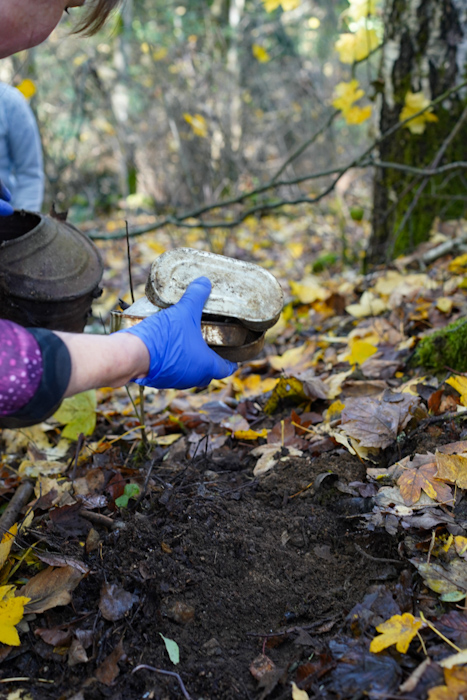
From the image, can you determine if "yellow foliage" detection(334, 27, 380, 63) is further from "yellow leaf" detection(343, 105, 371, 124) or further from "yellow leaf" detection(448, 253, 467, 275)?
"yellow leaf" detection(448, 253, 467, 275)

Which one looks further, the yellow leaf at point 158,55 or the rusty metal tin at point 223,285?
the yellow leaf at point 158,55

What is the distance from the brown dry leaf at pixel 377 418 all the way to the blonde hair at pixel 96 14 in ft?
5.00

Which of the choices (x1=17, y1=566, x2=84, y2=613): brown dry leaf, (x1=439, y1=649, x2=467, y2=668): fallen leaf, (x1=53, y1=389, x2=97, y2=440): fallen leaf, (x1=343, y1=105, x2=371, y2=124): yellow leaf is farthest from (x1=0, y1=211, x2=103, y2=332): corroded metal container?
(x1=343, y1=105, x2=371, y2=124): yellow leaf

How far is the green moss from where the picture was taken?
1865 mm

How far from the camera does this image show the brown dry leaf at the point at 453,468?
4.18 ft

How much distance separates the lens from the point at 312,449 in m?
1.68

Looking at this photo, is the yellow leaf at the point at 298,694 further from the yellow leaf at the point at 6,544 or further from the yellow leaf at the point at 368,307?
the yellow leaf at the point at 368,307

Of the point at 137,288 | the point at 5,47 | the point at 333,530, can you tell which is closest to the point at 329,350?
the point at 333,530

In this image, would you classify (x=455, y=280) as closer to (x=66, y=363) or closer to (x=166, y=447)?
(x=166, y=447)

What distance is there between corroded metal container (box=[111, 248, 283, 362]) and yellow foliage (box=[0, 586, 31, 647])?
78 cm

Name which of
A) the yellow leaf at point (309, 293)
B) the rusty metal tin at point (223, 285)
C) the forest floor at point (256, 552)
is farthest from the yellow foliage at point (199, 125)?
the forest floor at point (256, 552)

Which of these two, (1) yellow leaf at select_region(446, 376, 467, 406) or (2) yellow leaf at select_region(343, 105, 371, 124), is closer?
(1) yellow leaf at select_region(446, 376, 467, 406)

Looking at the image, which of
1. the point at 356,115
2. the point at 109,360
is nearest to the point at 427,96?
the point at 356,115

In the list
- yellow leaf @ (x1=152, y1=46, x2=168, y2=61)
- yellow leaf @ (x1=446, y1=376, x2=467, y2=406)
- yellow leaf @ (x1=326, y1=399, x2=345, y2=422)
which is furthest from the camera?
yellow leaf @ (x1=152, y1=46, x2=168, y2=61)
